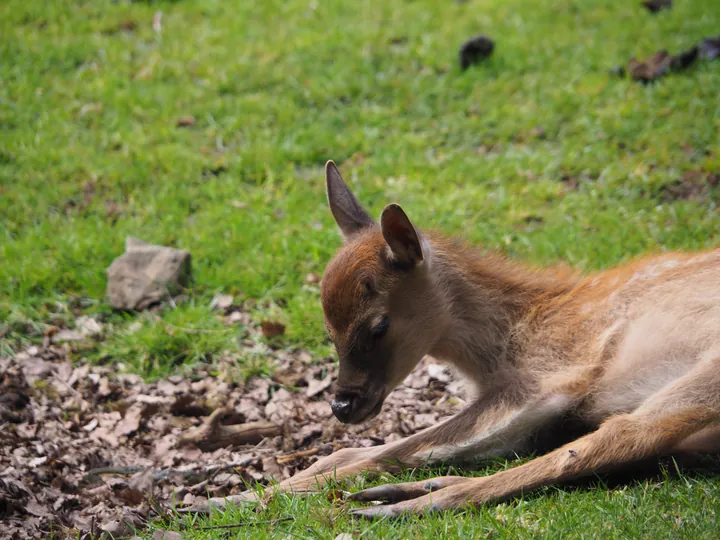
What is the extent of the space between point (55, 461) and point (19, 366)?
4.22 ft

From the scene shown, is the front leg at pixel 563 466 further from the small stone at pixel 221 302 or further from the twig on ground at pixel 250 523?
the small stone at pixel 221 302

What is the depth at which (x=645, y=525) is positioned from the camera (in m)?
3.70

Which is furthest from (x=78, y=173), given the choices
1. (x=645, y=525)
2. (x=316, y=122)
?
(x=645, y=525)

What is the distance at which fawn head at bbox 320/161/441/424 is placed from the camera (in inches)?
188

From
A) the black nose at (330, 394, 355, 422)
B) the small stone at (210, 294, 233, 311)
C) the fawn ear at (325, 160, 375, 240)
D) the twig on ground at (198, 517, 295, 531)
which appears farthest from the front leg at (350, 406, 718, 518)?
the small stone at (210, 294, 233, 311)

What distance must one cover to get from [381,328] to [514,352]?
88cm

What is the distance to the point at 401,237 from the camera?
4902 millimetres

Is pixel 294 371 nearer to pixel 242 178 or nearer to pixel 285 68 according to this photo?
pixel 242 178

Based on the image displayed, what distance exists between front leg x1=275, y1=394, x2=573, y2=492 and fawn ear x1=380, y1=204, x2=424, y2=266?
0.97m

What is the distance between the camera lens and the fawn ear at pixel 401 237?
4750 millimetres

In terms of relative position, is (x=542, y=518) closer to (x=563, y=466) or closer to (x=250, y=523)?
(x=563, y=466)

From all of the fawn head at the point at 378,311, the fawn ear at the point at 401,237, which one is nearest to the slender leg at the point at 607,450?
the fawn head at the point at 378,311

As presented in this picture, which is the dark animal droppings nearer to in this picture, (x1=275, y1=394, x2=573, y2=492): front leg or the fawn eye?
the fawn eye

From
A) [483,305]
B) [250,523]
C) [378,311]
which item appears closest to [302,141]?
[483,305]
